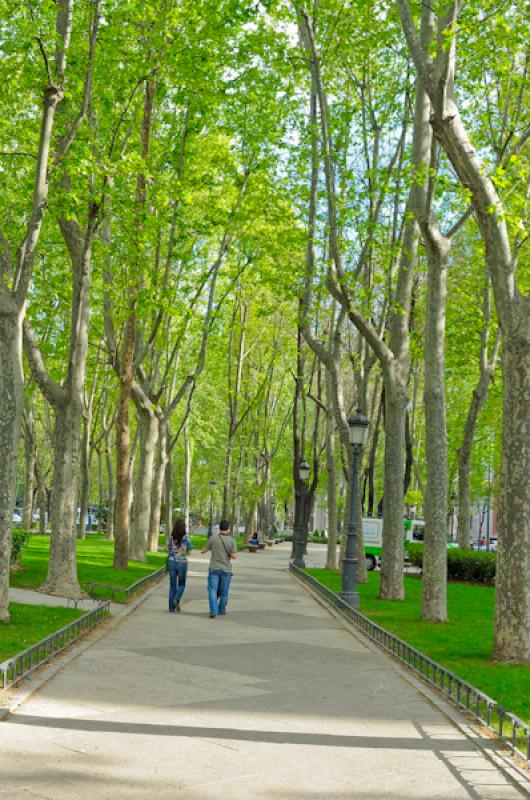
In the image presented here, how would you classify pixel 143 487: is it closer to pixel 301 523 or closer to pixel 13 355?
pixel 301 523

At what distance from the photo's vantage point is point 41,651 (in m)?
10.4

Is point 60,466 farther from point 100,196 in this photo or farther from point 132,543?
point 132,543

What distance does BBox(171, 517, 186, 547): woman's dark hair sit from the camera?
1670 cm

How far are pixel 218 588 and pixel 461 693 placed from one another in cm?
814

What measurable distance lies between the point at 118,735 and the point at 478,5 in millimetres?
15122

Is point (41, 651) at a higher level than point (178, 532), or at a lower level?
lower

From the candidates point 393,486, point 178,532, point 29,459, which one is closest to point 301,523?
point 29,459

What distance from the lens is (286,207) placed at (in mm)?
26766

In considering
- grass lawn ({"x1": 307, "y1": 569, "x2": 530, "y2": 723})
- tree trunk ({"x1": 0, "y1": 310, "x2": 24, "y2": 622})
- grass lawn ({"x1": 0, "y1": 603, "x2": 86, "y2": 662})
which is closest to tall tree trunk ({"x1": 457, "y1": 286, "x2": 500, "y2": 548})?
grass lawn ({"x1": 307, "y1": 569, "x2": 530, "y2": 723})

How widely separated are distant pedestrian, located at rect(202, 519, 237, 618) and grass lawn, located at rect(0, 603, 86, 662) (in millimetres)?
2553

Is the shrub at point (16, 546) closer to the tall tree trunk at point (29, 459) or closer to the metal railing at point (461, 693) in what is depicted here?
the metal railing at point (461, 693)

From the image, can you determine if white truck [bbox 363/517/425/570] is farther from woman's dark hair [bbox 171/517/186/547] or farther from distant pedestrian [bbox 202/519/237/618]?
woman's dark hair [bbox 171/517/186/547]

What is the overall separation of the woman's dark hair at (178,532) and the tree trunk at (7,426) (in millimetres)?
4086

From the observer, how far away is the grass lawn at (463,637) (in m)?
9.80
